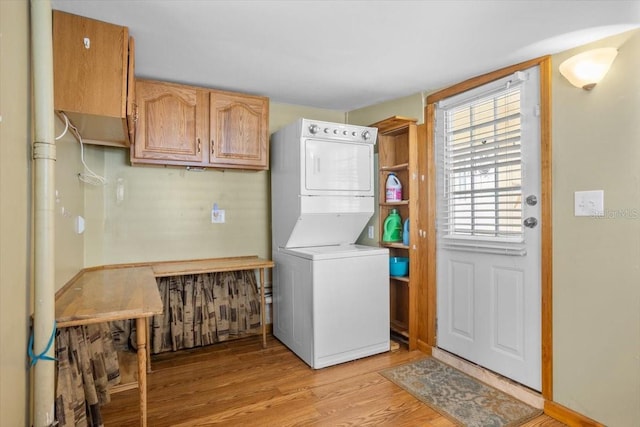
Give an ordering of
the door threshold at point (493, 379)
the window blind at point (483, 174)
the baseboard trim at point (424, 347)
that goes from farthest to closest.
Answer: the baseboard trim at point (424, 347) < the window blind at point (483, 174) < the door threshold at point (493, 379)

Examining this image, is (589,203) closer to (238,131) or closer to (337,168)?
(337,168)

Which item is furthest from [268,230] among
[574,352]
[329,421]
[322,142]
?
[574,352]

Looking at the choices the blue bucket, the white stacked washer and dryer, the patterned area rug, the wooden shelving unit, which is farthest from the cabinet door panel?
the patterned area rug

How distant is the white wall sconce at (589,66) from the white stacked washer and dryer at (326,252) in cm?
144

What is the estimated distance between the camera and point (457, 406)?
2.11 meters

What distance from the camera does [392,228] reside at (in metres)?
3.19

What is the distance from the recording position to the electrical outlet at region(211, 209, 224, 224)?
3.14 m

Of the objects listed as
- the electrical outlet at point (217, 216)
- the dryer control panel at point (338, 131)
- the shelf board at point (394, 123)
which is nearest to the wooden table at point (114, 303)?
the electrical outlet at point (217, 216)

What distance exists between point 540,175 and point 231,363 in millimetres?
2511

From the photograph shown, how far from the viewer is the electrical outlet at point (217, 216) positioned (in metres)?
3.14

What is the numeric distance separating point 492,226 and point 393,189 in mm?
949

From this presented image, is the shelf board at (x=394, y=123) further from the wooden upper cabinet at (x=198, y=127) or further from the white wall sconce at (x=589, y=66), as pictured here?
the white wall sconce at (x=589, y=66)

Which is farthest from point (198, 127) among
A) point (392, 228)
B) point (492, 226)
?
point (492, 226)

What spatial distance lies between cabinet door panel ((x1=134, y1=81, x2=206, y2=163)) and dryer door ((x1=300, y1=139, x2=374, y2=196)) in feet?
2.85
